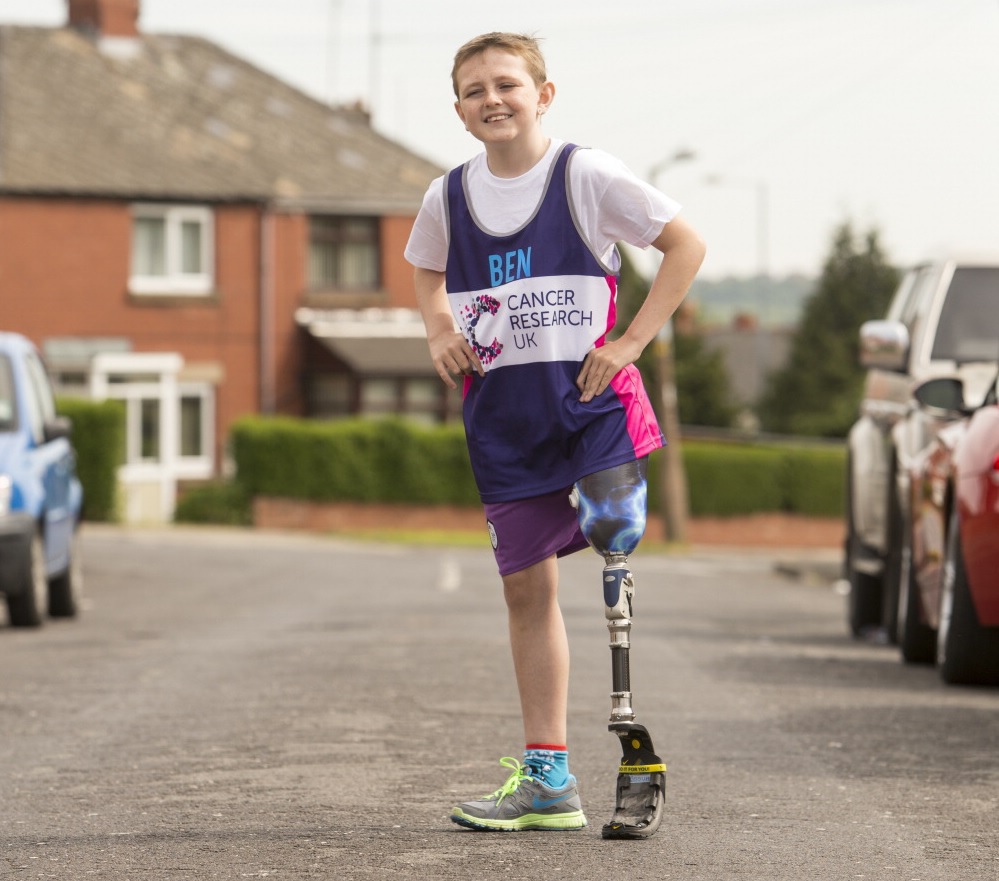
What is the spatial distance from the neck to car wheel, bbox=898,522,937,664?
16.4ft

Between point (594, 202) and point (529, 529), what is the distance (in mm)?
842

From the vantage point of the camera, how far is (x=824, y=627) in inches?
526

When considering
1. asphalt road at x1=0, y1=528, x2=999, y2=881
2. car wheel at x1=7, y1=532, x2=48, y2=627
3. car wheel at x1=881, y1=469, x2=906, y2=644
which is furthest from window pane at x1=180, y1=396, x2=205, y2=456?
car wheel at x1=881, y1=469, x2=906, y2=644

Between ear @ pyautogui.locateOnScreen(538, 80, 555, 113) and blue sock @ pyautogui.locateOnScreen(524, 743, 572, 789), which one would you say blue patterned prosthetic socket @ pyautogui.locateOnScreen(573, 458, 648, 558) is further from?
ear @ pyautogui.locateOnScreen(538, 80, 555, 113)

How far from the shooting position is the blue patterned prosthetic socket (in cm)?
502

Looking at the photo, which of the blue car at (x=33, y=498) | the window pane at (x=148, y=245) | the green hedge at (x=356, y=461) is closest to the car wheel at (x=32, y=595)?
the blue car at (x=33, y=498)

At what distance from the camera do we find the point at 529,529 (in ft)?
16.9

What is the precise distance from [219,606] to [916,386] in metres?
7.86

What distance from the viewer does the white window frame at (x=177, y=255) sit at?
38.6 metres

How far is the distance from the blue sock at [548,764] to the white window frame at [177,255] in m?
34.3

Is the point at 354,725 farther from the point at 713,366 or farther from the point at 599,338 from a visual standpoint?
the point at 713,366

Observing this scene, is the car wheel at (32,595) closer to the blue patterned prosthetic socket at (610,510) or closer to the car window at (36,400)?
the car window at (36,400)

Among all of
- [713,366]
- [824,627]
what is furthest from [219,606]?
[713,366]

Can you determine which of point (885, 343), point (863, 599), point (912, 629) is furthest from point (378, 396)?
point (912, 629)
